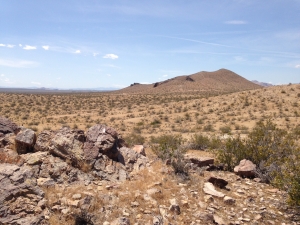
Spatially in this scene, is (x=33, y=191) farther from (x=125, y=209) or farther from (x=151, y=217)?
(x=151, y=217)

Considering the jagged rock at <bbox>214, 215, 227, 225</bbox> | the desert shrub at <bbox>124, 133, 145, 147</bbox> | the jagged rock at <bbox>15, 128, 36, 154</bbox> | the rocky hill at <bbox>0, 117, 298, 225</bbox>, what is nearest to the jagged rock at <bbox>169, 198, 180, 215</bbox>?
the rocky hill at <bbox>0, 117, 298, 225</bbox>

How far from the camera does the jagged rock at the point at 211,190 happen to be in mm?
5700

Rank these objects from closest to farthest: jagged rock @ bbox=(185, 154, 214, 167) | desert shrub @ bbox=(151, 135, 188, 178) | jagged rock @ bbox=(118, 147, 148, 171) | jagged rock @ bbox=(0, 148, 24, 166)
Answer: jagged rock @ bbox=(0, 148, 24, 166)
desert shrub @ bbox=(151, 135, 188, 178)
jagged rock @ bbox=(118, 147, 148, 171)
jagged rock @ bbox=(185, 154, 214, 167)

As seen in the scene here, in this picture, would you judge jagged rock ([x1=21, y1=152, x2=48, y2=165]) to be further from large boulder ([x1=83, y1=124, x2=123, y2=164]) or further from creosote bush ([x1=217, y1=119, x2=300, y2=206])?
creosote bush ([x1=217, y1=119, x2=300, y2=206])

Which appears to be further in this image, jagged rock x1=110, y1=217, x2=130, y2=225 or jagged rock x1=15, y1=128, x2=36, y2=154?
jagged rock x1=15, y1=128, x2=36, y2=154

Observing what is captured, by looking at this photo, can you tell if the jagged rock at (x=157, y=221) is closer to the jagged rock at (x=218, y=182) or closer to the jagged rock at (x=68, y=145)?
the jagged rock at (x=218, y=182)

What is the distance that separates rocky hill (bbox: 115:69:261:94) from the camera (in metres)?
86.9

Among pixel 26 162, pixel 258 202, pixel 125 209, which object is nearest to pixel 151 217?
pixel 125 209

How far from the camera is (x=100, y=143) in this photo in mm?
6660

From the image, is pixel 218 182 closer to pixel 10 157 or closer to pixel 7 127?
pixel 10 157

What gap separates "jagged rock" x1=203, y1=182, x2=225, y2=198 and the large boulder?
2.39 metres

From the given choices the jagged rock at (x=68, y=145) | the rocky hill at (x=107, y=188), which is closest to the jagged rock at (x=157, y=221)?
the rocky hill at (x=107, y=188)

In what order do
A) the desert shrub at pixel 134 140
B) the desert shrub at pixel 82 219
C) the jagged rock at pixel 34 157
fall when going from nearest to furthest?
1. the desert shrub at pixel 82 219
2. the jagged rock at pixel 34 157
3. the desert shrub at pixel 134 140

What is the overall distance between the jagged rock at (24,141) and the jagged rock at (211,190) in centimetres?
433
